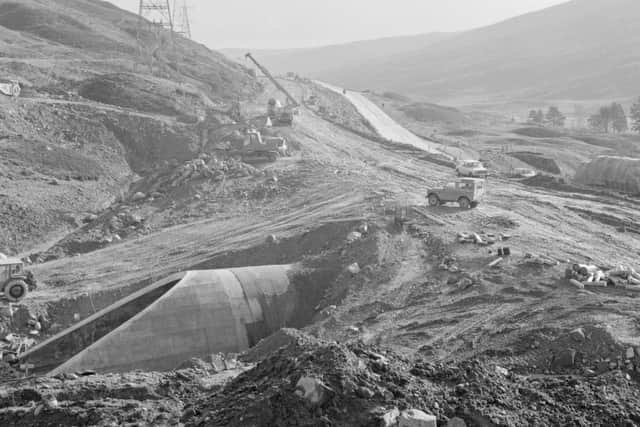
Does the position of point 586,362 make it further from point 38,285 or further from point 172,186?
point 172,186

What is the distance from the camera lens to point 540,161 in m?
56.7

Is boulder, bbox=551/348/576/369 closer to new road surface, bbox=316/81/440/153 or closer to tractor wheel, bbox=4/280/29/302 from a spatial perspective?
tractor wheel, bbox=4/280/29/302

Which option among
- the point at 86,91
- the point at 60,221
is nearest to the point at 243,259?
the point at 60,221

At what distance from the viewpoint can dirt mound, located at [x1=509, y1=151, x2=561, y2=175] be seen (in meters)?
55.4

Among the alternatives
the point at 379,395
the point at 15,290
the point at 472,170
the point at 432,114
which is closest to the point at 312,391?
the point at 379,395

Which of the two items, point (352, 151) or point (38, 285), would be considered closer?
point (38, 285)

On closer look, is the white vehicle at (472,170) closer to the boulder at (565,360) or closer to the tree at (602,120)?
the boulder at (565,360)

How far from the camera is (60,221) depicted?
38.4 m

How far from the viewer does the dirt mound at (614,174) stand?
129 ft

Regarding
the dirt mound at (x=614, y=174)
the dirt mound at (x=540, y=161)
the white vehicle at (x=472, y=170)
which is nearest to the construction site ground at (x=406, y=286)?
the white vehicle at (x=472, y=170)

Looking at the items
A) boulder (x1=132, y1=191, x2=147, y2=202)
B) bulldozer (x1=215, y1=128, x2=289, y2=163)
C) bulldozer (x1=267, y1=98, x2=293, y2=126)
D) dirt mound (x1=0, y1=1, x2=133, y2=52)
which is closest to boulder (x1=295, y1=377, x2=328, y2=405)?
boulder (x1=132, y1=191, x2=147, y2=202)

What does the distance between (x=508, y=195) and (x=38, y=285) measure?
22427 mm

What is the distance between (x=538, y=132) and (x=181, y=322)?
6369 cm

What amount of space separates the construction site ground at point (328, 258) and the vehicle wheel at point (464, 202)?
59cm
